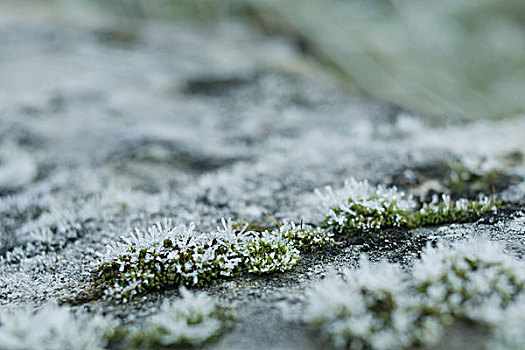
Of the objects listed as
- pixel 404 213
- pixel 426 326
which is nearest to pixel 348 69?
pixel 404 213

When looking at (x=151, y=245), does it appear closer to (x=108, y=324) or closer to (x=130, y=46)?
(x=108, y=324)

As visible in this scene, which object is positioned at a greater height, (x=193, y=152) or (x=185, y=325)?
(x=185, y=325)

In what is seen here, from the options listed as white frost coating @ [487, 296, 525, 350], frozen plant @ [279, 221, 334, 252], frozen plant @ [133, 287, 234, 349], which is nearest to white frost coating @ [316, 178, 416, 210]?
frozen plant @ [279, 221, 334, 252]

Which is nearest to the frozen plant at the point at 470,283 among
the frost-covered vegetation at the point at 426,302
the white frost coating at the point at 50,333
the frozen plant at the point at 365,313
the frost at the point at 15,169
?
the frost-covered vegetation at the point at 426,302

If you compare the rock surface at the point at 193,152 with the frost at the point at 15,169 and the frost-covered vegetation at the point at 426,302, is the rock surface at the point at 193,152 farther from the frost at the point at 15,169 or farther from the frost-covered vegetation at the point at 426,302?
the frost-covered vegetation at the point at 426,302

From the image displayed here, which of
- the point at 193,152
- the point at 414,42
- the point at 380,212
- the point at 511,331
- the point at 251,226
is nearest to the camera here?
the point at 511,331

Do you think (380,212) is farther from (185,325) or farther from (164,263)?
(185,325)

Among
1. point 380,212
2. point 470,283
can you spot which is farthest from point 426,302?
point 380,212
